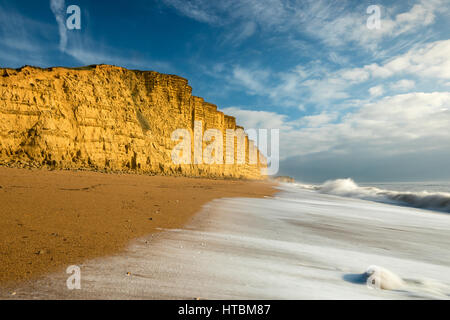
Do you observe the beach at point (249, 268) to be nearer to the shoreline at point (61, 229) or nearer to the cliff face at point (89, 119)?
the shoreline at point (61, 229)

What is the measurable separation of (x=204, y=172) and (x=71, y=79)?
19469 millimetres

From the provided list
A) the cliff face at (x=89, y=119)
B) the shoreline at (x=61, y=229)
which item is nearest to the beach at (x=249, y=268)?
the shoreline at (x=61, y=229)

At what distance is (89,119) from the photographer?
18.2 meters

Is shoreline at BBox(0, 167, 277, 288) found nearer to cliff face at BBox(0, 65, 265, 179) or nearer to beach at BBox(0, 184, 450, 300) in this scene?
beach at BBox(0, 184, 450, 300)

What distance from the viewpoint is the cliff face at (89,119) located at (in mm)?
14586

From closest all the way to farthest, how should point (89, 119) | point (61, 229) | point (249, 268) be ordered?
point (249, 268) < point (61, 229) < point (89, 119)

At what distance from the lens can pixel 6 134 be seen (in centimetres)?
1413

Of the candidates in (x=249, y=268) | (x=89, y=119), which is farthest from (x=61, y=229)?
(x=89, y=119)

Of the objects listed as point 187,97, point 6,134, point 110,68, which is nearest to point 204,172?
point 187,97

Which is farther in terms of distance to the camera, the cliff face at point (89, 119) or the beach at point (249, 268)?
the cliff face at point (89, 119)

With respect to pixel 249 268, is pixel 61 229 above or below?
above

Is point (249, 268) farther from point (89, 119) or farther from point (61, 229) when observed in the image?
point (89, 119)

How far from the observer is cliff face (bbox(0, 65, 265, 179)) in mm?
14586
